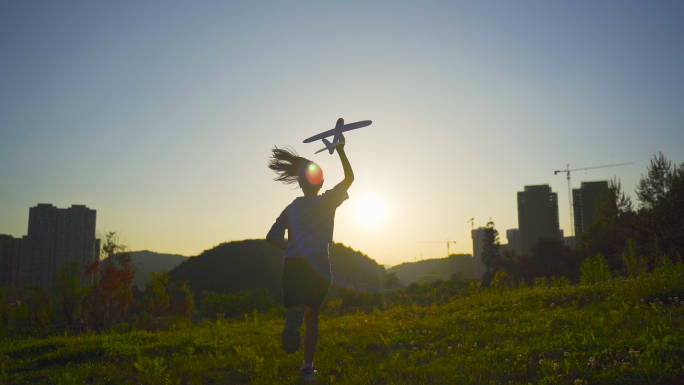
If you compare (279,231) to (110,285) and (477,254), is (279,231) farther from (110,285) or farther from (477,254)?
(477,254)

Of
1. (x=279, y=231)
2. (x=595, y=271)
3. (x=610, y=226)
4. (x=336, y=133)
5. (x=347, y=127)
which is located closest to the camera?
(x=279, y=231)

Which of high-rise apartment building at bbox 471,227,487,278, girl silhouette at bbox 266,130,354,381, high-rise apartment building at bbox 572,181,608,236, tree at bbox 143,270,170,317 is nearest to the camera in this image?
girl silhouette at bbox 266,130,354,381

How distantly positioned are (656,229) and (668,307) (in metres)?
30.1

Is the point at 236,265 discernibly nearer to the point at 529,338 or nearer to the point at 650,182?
the point at 650,182

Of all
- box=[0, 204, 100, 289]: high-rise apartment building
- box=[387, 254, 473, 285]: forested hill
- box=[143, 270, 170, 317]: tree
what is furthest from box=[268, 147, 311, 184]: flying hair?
box=[387, 254, 473, 285]: forested hill

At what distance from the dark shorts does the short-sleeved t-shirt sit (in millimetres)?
89

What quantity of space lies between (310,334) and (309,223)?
119cm

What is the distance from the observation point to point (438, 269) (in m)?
186

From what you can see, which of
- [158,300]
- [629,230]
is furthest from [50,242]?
[629,230]

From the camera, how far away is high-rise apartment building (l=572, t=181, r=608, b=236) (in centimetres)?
10650

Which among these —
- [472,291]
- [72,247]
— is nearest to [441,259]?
[72,247]

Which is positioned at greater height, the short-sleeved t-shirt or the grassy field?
the short-sleeved t-shirt

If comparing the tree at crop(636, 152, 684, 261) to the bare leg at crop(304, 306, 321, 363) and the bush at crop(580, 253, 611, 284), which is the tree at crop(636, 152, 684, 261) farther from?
the bare leg at crop(304, 306, 321, 363)

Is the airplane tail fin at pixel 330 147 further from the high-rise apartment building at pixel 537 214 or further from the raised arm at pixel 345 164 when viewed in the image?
the high-rise apartment building at pixel 537 214
